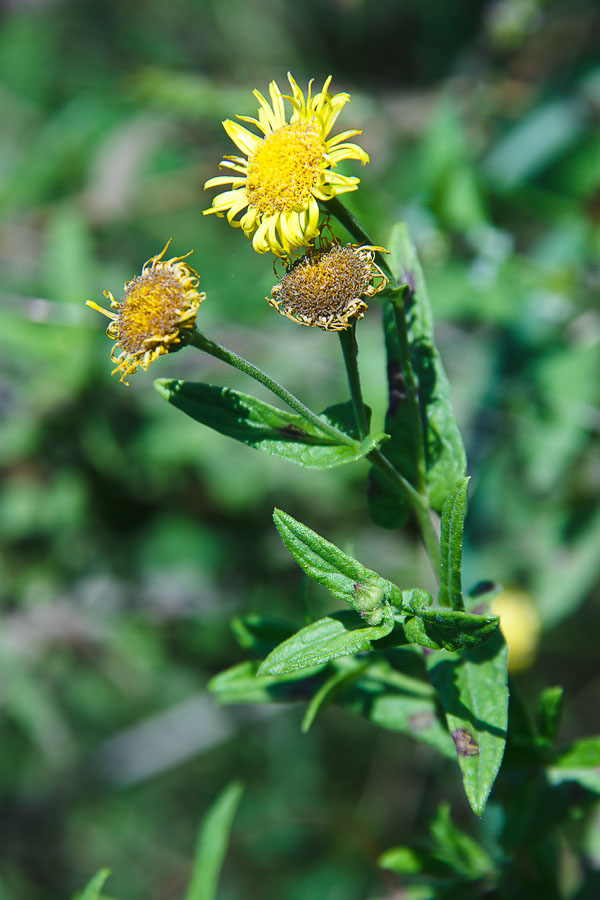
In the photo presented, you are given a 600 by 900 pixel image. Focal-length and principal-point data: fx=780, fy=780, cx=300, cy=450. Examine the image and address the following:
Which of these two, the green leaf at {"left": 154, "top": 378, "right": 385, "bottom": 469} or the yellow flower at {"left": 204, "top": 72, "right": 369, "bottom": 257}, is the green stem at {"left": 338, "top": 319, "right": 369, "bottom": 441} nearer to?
the green leaf at {"left": 154, "top": 378, "right": 385, "bottom": 469}

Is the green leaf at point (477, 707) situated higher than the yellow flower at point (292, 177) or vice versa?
the yellow flower at point (292, 177)

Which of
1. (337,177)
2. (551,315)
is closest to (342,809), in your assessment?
(551,315)

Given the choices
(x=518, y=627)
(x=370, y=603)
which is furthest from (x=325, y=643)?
(x=518, y=627)

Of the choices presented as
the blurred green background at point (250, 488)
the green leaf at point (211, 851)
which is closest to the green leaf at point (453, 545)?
the green leaf at point (211, 851)

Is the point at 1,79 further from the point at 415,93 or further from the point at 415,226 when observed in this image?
the point at 415,226

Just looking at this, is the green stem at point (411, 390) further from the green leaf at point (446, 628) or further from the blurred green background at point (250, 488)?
the blurred green background at point (250, 488)

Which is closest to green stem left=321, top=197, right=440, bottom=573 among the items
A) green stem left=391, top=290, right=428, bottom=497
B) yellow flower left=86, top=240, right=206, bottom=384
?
green stem left=391, top=290, right=428, bottom=497

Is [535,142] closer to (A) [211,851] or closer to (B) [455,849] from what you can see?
(B) [455,849]
